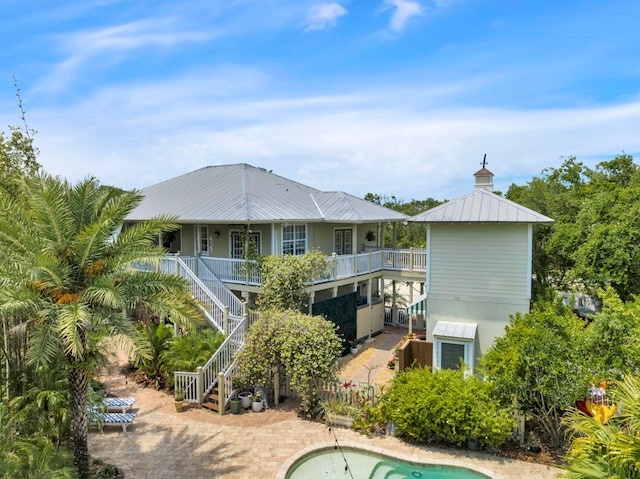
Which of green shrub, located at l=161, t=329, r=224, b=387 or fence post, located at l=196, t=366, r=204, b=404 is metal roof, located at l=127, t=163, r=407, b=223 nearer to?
green shrub, located at l=161, t=329, r=224, b=387

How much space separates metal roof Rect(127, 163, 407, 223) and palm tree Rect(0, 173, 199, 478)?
7.83 m

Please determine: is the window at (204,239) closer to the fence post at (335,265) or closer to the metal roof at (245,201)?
the metal roof at (245,201)

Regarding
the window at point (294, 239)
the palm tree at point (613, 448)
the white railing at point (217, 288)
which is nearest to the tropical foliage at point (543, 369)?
the palm tree at point (613, 448)

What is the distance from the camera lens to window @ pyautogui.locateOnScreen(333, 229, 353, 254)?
22922mm

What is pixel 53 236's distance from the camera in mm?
8688

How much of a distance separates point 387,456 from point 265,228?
37.7 ft

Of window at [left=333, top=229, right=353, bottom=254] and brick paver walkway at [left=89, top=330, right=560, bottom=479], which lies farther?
window at [left=333, top=229, right=353, bottom=254]

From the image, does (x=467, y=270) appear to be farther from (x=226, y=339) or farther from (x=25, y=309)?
(x=25, y=309)

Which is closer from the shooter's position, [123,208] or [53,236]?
[53,236]

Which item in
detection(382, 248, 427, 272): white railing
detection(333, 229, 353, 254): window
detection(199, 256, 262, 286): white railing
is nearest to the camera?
detection(199, 256, 262, 286): white railing

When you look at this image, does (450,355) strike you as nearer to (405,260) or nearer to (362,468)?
(362,468)

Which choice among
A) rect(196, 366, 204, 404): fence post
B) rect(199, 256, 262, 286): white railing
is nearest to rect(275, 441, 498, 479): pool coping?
rect(196, 366, 204, 404): fence post

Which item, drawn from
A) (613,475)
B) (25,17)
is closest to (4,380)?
(25,17)

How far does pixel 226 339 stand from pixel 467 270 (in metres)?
8.83
